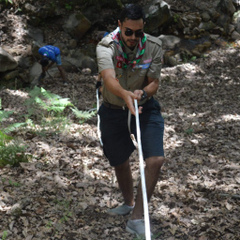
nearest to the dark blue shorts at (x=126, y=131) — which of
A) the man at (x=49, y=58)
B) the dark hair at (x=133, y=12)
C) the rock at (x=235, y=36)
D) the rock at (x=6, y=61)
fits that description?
the dark hair at (x=133, y=12)

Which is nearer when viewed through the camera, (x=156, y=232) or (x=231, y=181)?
(x=156, y=232)

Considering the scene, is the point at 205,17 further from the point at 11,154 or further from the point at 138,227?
the point at 138,227

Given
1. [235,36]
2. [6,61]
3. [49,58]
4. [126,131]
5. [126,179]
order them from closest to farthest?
1. [126,131]
2. [126,179]
3. [49,58]
4. [6,61]
5. [235,36]

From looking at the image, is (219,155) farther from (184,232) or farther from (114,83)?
(114,83)

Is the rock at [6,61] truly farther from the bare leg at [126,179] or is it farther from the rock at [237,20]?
the rock at [237,20]

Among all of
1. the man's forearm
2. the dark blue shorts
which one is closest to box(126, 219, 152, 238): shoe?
the dark blue shorts

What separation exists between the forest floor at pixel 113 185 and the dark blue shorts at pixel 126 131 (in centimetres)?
99

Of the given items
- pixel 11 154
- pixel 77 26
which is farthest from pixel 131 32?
pixel 77 26

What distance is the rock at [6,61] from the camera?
994 cm

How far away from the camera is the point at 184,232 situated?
11.5 ft

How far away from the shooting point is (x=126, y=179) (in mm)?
3639

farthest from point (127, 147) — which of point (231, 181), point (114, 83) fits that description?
point (231, 181)

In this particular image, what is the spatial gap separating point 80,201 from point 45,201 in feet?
1.56

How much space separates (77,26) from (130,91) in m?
9.72
